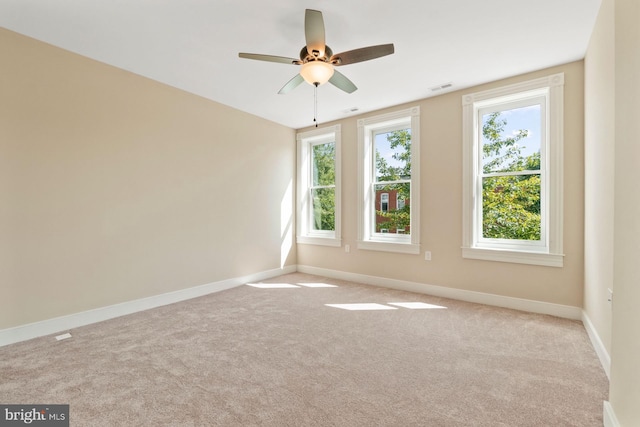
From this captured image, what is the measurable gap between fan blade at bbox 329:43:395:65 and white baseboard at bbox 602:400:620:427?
8.21 feet

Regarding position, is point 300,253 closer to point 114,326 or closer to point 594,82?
point 114,326

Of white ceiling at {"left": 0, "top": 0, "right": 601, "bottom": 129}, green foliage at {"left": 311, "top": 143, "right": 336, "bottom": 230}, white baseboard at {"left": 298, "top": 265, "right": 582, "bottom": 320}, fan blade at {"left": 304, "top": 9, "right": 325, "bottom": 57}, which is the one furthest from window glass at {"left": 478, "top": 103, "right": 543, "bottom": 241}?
fan blade at {"left": 304, "top": 9, "right": 325, "bottom": 57}

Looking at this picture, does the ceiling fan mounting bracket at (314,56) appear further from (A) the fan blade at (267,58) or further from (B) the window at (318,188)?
(B) the window at (318,188)

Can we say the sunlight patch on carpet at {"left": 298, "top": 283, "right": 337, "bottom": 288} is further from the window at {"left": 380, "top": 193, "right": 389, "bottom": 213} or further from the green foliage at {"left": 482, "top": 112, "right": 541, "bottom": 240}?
the green foliage at {"left": 482, "top": 112, "right": 541, "bottom": 240}

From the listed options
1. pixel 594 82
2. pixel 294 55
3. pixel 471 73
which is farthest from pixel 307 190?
pixel 594 82

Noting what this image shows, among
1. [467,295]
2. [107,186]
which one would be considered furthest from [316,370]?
[107,186]

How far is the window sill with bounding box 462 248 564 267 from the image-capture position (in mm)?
3172

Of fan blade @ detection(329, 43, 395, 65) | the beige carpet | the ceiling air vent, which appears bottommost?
the beige carpet

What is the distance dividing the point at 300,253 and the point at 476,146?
3.38 m

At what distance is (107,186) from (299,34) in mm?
2529

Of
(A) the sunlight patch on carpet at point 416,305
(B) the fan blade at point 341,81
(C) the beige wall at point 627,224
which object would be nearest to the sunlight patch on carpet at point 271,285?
(A) the sunlight patch on carpet at point 416,305

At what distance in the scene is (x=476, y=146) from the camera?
146 inches

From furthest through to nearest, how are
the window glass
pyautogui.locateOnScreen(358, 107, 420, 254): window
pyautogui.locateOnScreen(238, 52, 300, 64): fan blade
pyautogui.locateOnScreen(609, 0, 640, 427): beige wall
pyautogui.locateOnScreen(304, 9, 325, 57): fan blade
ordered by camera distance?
pyautogui.locateOnScreen(358, 107, 420, 254): window
the window glass
pyautogui.locateOnScreen(238, 52, 300, 64): fan blade
pyautogui.locateOnScreen(304, 9, 325, 57): fan blade
pyautogui.locateOnScreen(609, 0, 640, 427): beige wall

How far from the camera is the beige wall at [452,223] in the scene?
3.07m
